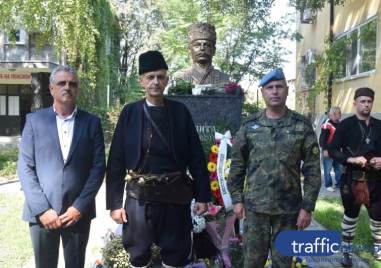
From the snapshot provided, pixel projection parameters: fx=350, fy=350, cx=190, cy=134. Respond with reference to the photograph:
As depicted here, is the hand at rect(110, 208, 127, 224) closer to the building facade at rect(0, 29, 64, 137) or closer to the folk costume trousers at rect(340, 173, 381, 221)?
the folk costume trousers at rect(340, 173, 381, 221)

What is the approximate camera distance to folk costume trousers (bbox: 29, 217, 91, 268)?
8.54 feet

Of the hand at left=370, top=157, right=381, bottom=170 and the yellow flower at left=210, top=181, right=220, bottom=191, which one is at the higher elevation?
the hand at left=370, top=157, right=381, bottom=170

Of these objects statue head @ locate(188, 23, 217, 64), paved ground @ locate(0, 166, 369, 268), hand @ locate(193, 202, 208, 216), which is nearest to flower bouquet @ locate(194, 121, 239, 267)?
hand @ locate(193, 202, 208, 216)

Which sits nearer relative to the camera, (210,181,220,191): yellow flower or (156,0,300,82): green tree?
(210,181,220,191): yellow flower

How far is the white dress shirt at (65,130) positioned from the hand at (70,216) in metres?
0.40

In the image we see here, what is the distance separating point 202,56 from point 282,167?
414 cm

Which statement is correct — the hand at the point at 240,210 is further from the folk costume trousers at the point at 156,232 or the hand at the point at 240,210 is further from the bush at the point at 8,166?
the bush at the point at 8,166

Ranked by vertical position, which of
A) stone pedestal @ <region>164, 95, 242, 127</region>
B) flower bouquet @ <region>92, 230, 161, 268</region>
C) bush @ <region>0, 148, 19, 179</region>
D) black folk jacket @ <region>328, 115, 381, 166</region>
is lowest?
bush @ <region>0, 148, 19, 179</region>

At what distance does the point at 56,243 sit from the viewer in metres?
2.67

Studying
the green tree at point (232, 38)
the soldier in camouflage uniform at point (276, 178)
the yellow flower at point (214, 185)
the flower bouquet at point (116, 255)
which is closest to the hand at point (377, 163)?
the soldier in camouflage uniform at point (276, 178)

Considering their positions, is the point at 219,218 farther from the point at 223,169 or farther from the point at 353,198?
the point at 353,198

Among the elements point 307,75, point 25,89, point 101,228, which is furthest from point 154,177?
point 25,89

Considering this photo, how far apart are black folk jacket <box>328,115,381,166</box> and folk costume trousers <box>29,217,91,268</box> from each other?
2.63 meters

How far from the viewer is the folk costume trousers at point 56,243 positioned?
2604 mm
